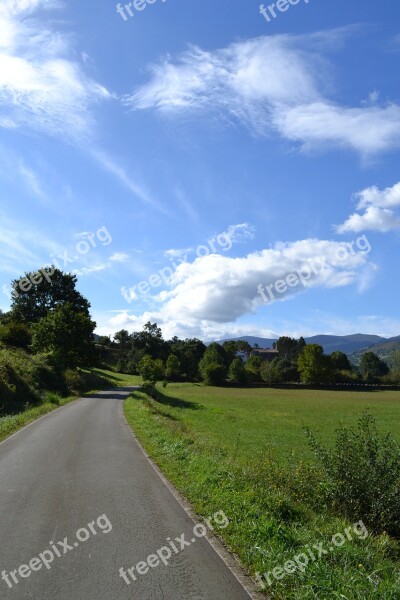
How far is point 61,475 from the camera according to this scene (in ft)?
37.8

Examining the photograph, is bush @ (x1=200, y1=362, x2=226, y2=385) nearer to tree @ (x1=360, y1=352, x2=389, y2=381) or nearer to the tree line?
the tree line

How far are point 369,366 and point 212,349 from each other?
61.3 metres

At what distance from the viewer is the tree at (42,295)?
79.2 metres

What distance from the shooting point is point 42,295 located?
8088 centimetres

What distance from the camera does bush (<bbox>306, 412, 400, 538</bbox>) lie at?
9.34 metres

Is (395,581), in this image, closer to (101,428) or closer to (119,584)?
(119,584)

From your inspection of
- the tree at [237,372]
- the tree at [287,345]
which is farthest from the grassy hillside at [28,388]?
the tree at [287,345]

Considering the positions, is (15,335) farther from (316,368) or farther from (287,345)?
(287,345)

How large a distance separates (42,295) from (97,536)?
7839 cm

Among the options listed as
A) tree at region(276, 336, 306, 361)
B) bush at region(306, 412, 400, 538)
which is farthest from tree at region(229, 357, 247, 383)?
bush at region(306, 412, 400, 538)

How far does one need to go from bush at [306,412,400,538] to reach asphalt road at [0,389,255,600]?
129 inches

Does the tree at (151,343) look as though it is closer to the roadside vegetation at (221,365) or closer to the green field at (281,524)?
the roadside vegetation at (221,365)

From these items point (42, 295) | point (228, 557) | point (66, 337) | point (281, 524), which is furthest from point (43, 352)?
point (228, 557)

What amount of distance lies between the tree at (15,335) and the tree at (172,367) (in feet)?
177
